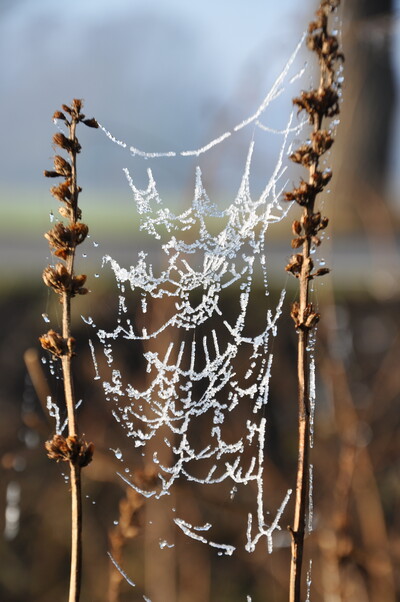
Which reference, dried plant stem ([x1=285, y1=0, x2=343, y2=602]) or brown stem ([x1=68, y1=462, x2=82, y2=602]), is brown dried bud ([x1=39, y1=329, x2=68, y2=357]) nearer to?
brown stem ([x1=68, y1=462, x2=82, y2=602])

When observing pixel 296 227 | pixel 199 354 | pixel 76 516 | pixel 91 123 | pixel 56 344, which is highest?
pixel 199 354

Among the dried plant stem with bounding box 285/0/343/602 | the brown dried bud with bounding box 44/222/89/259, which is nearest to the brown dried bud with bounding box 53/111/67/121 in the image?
the brown dried bud with bounding box 44/222/89/259

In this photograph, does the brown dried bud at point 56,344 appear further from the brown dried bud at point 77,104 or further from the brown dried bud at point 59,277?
the brown dried bud at point 77,104

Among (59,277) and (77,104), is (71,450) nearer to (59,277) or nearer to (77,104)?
(59,277)

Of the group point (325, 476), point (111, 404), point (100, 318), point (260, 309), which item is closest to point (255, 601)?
point (325, 476)

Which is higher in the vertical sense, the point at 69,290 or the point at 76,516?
the point at 69,290

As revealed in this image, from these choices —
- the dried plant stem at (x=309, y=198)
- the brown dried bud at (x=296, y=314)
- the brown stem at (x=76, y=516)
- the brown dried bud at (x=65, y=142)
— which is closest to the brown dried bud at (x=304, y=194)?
the dried plant stem at (x=309, y=198)

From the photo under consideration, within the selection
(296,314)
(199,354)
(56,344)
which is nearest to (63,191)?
(56,344)
